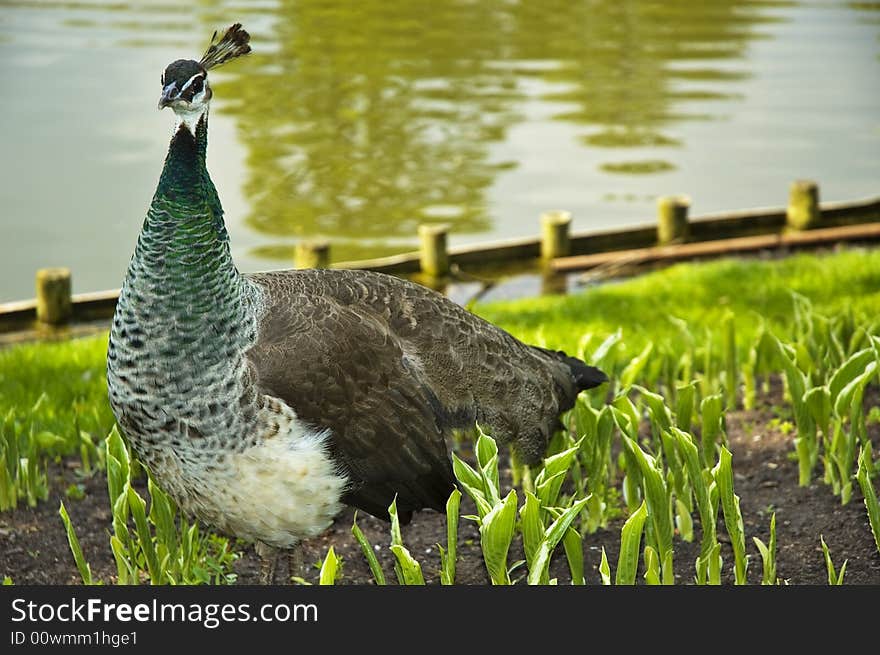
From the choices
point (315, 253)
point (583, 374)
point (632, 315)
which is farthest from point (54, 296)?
point (583, 374)

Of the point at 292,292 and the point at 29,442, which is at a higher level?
the point at 292,292

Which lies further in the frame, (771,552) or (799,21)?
(799,21)

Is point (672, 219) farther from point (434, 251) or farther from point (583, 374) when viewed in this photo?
point (583, 374)

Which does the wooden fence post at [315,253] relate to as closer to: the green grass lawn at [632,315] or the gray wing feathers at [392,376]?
the green grass lawn at [632,315]

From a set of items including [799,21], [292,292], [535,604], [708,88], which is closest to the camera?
[535,604]

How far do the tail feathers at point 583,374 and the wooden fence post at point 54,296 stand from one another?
6013 mm

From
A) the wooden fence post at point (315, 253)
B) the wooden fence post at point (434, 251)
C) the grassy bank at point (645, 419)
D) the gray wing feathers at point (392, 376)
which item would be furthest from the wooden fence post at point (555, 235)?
the gray wing feathers at point (392, 376)

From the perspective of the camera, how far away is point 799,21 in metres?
28.4

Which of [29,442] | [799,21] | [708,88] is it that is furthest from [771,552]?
[799,21]

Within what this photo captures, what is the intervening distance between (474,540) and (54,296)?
19.8 feet

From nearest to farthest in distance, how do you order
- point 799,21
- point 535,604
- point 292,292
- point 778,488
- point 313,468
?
point 535,604 < point 313,468 < point 292,292 < point 778,488 < point 799,21

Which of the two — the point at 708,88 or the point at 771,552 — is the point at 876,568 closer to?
the point at 771,552

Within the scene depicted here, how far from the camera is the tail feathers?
223 inches

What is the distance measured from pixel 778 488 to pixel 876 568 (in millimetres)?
852
